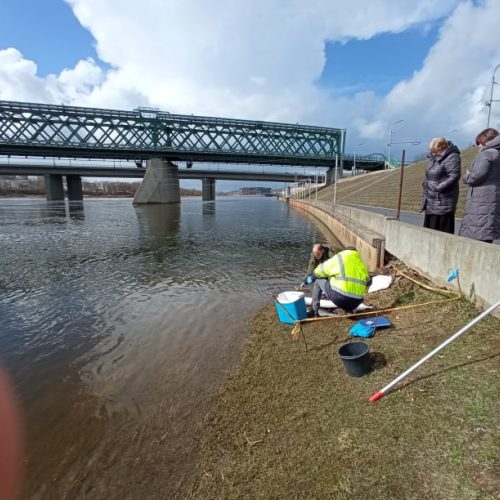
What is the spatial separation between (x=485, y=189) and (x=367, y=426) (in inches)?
177

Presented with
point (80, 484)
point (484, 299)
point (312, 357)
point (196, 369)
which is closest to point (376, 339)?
point (312, 357)

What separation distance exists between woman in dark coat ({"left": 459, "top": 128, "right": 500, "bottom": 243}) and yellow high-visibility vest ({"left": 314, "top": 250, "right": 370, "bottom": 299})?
208cm

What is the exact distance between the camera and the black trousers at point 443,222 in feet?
24.4

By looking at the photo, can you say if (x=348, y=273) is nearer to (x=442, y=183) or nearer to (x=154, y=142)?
(x=442, y=183)

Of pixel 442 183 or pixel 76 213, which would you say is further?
pixel 76 213

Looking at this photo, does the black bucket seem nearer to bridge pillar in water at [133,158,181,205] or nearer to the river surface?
the river surface

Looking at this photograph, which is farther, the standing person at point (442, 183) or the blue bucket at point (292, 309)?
the blue bucket at point (292, 309)

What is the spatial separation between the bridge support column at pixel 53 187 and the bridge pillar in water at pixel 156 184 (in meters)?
37.9

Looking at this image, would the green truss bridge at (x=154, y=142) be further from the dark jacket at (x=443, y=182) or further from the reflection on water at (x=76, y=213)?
the dark jacket at (x=443, y=182)

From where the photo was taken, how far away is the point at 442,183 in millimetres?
6703

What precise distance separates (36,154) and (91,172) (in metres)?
19.9

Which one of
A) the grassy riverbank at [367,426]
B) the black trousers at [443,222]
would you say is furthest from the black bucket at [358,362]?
the black trousers at [443,222]

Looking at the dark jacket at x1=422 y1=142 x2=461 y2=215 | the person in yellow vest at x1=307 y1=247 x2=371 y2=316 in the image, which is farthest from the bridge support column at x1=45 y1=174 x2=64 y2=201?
the dark jacket at x1=422 y1=142 x2=461 y2=215

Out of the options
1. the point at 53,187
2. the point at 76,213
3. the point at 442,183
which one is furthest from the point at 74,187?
the point at 442,183
